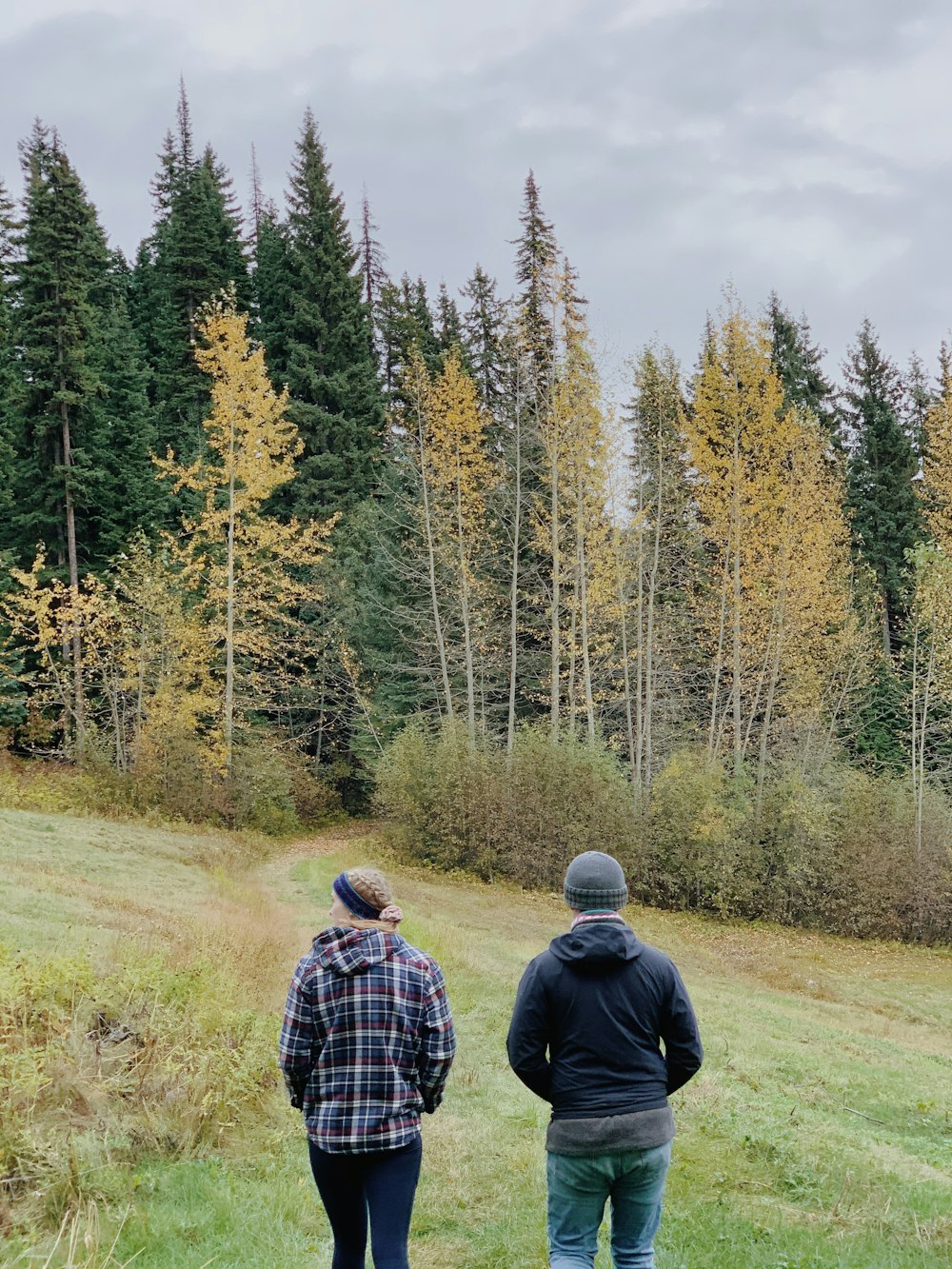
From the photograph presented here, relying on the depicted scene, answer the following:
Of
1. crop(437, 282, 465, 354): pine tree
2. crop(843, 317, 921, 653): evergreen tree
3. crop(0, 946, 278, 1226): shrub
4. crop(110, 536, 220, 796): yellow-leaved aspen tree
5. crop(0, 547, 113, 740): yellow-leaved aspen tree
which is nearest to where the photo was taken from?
crop(0, 946, 278, 1226): shrub

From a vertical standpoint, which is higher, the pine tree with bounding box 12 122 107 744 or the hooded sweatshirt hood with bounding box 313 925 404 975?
the pine tree with bounding box 12 122 107 744

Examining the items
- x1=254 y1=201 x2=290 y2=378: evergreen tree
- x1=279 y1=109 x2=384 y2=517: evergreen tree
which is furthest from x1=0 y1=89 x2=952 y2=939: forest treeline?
x1=254 y1=201 x2=290 y2=378: evergreen tree

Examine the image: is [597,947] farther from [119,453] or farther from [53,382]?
[119,453]

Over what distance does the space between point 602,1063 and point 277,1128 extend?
3.65 meters

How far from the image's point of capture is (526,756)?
80.5 feet

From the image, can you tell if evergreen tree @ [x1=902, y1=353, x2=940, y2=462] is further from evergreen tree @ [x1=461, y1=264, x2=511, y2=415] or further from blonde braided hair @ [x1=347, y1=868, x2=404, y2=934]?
blonde braided hair @ [x1=347, y1=868, x2=404, y2=934]

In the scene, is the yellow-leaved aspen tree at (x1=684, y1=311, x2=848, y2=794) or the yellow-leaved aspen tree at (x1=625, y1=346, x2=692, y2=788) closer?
the yellow-leaved aspen tree at (x1=684, y1=311, x2=848, y2=794)

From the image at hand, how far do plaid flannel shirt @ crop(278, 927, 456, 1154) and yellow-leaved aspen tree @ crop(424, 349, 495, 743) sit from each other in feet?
73.5

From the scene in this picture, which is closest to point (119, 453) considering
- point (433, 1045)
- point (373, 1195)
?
point (433, 1045)

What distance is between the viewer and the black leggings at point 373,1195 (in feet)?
9.99

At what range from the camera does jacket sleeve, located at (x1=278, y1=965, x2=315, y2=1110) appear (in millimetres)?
3143

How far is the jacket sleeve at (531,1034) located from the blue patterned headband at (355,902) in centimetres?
58

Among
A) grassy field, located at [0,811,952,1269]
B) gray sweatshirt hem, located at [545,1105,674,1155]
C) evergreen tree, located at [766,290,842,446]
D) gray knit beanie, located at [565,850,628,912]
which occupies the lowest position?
grassy field, located at [0,811,952,1269]

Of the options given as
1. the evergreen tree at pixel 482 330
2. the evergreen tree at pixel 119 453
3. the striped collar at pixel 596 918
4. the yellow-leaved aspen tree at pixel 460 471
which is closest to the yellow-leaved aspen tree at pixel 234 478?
the yellow-leaved aspen tree at pixel 460 471
